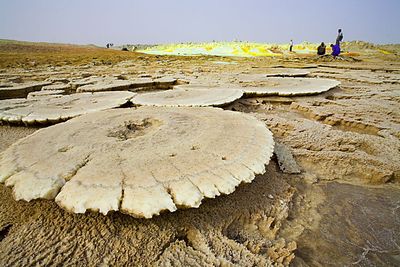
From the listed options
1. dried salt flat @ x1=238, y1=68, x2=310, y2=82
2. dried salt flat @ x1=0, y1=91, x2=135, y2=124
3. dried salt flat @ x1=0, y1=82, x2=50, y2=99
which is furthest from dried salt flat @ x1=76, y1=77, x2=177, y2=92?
dried salt flat @ x1=238, y1=68, x2=310, y2=82

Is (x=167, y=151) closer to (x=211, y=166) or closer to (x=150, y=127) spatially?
(x=211, y=166)

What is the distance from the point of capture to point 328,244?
3.17 ft

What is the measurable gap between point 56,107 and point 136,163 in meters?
1.85

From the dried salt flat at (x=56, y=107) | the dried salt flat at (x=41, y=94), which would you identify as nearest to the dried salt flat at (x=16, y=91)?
the dried salt flat at (x=41, y=94)

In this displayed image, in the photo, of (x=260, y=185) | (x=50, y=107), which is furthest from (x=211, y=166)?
(x=50, y=107)

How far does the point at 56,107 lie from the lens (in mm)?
2469

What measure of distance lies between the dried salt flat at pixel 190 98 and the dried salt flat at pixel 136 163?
679 mm

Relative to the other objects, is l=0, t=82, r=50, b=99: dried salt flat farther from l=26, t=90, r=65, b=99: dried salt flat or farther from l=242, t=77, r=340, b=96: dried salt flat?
l=242, t=77, r=340, b=96: dried salt flat

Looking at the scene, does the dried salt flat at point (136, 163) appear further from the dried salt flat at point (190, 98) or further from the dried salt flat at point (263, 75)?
the dried salt flat at point (263, 75)

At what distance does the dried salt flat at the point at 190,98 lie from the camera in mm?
2332

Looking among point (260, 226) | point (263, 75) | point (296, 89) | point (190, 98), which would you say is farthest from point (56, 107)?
point (263, 75)

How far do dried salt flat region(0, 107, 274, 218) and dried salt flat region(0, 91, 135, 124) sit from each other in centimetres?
61

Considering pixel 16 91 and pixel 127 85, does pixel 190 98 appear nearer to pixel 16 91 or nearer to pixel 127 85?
pixel 127 85

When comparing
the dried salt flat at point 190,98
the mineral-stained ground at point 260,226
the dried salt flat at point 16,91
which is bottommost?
the mineral-stained ground at point 260,226
